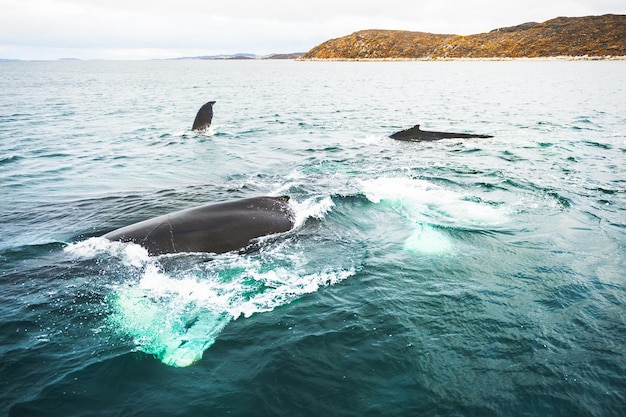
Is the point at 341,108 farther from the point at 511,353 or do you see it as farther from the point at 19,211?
the point at 511,353

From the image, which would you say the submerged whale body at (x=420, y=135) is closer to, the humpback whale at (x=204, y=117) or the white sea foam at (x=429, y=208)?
the white sea foam at (x=429, y=208)

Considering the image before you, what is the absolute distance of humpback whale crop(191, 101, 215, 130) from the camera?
1040 inches

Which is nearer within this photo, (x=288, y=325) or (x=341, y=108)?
(x=288, y=325)

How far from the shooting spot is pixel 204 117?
2678 centimetres

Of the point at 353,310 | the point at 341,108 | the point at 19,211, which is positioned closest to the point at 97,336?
the point at 353,310

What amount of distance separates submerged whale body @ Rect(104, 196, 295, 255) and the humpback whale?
1840 cm

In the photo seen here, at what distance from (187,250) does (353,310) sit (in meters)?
3.78

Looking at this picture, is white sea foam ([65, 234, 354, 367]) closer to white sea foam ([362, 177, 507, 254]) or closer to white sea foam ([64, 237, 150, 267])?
white sea foam ([64, 237, 150, 267])

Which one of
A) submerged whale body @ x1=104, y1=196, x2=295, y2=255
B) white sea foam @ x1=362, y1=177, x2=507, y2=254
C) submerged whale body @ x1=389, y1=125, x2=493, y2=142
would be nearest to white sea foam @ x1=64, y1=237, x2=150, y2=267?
submerged whale body @ x1=104, y1=196, x2=295, y2=255

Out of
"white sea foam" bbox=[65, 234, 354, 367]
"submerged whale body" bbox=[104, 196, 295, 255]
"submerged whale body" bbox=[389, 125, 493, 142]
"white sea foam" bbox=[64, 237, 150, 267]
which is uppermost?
"submerged whale body" bbox=[104, 196, 295, 255]

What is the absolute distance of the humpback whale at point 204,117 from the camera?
86.7 feet

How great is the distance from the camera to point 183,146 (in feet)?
74.4

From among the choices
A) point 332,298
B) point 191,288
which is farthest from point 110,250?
point 332,298

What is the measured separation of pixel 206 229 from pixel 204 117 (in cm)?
1978
